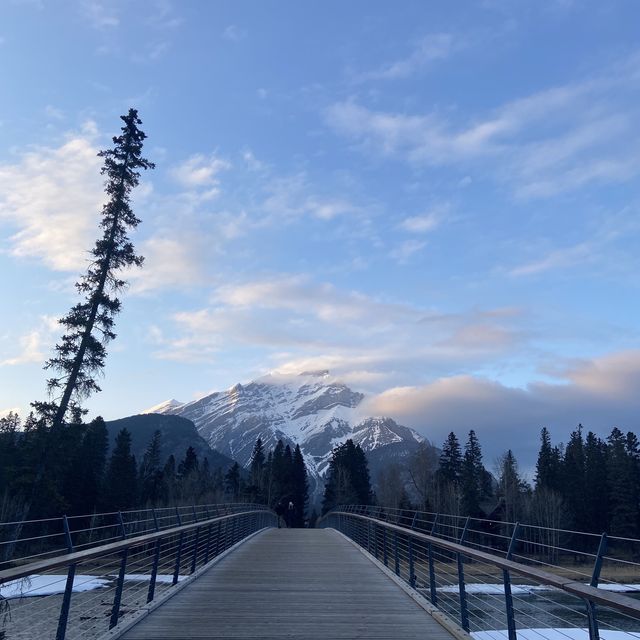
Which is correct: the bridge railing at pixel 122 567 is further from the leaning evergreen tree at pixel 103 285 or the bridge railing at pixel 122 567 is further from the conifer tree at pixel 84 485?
the conifer tree at pixel 84 485

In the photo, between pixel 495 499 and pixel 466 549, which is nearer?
pixel 466 549

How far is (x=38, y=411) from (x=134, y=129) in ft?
35.8

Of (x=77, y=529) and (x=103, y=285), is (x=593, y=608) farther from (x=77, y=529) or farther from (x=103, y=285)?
(x=77, y=529)

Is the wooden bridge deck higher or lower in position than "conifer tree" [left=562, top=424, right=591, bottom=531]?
lower

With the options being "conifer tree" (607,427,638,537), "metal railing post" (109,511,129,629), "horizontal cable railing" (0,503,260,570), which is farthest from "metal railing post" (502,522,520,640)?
"conifer tree" (607,427,638,537)

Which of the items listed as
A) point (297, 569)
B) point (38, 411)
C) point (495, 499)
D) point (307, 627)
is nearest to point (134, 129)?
point (38, 411)

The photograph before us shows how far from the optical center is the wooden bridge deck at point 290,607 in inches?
290

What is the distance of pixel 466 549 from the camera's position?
763 centimetres

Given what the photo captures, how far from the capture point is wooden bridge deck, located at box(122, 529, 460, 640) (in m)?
7.36

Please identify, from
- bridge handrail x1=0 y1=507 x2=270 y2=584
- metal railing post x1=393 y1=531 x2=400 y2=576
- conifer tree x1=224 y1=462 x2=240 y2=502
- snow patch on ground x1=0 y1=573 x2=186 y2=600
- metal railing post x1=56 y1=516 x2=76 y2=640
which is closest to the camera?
bridge handrail x1=0 y1=507 x2=270 y2=584

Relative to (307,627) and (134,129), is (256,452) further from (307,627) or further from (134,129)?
(307,627)

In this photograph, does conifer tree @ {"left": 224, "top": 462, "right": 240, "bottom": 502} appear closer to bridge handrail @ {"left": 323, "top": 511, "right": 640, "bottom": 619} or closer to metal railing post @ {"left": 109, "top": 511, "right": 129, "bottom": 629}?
metal railing post @ {"left": 109, "top": 511, "right": 129, "bottom": 629}

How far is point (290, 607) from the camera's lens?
9.02 metres

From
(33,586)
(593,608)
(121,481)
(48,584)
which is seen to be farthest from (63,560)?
(121,481)
